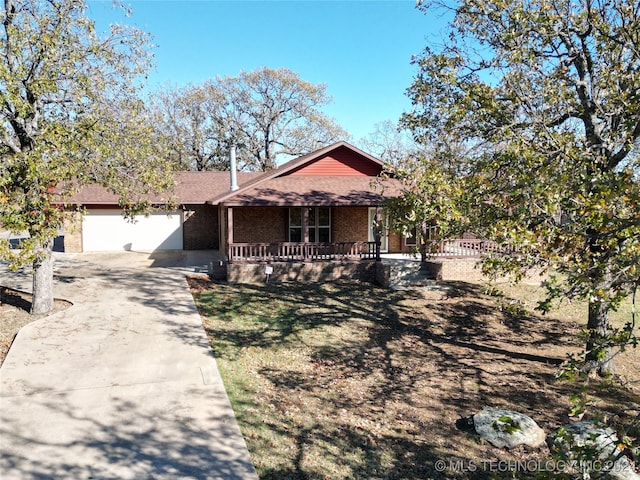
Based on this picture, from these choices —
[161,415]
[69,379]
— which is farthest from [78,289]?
[161,415]

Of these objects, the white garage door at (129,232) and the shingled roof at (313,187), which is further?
the white garage door at (129,232)

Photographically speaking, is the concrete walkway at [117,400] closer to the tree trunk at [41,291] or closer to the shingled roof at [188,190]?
the tree trunk at [41,291]

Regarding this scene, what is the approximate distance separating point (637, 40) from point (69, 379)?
461 inches

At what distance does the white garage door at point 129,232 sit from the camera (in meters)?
23.2

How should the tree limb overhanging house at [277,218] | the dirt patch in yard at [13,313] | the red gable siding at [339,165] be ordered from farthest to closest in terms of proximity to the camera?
1. the red gable siding at [339,165]
2. the tree limb overhanging house at [277,218]
3. the dirt patch in yard at [13,313]

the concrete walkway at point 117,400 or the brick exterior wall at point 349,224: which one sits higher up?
the brick exterior wall at point 349,224

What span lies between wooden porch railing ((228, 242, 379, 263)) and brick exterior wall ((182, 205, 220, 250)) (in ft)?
22.8

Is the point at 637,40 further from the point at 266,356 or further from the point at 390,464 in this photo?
the point at 266,356

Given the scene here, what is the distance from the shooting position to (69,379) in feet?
26.5

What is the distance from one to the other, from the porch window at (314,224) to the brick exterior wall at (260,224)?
0.32 meters

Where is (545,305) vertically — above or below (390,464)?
above

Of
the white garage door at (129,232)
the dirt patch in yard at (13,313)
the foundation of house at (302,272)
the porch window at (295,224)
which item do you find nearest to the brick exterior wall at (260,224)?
the porch window at (295,224)

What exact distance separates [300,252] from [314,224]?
2836 millimetres

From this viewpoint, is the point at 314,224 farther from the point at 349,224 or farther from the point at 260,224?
the point at 260,224
